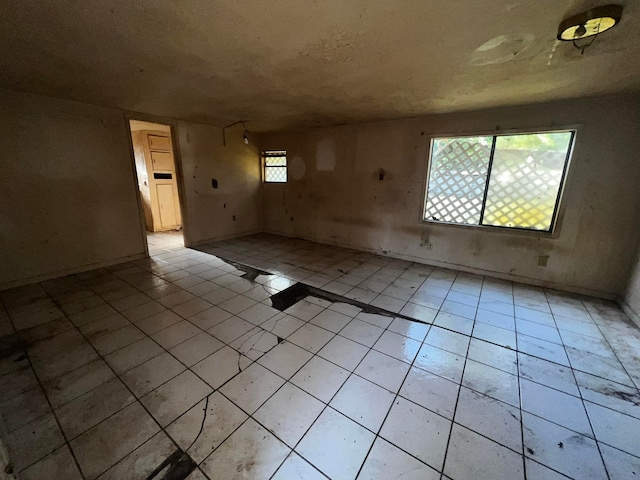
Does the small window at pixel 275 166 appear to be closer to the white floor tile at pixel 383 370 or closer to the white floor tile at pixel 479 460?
the white floor tile at pixel 383 370

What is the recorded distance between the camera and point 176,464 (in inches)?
46.1

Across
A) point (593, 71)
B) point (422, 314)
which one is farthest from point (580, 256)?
point (422, 314)

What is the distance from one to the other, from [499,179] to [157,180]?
6672 mm

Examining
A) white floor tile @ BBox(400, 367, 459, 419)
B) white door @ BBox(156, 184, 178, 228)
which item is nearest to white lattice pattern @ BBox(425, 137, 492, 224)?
white floor tile @ BBox(400, 367, 459, 419)

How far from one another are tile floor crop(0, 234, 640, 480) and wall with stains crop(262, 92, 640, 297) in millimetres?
584

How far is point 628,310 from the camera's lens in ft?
8.41

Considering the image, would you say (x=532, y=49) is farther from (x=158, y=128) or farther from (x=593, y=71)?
(x=158, y=128)

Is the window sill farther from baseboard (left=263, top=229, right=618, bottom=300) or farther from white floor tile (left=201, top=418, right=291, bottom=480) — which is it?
white floor tile (left=201, top=418, right=291, bottom=480)

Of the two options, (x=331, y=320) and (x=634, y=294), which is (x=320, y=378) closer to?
(x=331, y=320)

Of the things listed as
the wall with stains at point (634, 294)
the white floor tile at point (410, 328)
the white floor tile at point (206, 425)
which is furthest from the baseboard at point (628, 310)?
the white floor tile at point (206, 425)

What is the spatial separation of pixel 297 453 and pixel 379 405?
21.9 inches

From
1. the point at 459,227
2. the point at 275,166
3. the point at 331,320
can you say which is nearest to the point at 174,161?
the point at 275,166

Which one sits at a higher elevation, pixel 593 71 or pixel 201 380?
pixel 593 71

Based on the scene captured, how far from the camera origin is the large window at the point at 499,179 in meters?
3.02
